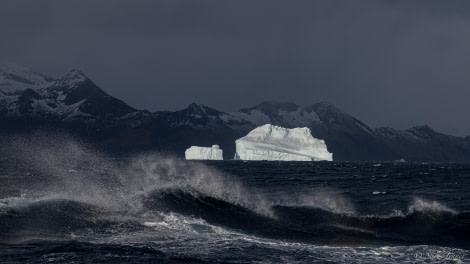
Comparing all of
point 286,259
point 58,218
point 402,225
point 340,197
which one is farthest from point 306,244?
point 340,197

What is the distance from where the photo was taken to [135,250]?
25625 millimetres

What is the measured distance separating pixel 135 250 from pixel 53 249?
3792mm

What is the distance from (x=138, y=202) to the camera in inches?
1742

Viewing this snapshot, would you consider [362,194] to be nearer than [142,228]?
No

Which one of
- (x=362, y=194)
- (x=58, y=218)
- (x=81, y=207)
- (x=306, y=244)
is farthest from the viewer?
(x=362, y=194)

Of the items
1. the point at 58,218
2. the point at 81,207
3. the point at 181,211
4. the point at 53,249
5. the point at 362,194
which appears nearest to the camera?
the point at 53,249

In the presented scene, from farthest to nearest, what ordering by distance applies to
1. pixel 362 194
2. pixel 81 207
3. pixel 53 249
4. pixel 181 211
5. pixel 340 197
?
pixel 362 194, pixel 340 197, pixel 181 211, pixel 81 207, pixel 53 249

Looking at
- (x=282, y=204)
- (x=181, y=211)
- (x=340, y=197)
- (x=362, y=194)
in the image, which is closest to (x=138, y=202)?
(x=181, y=211)

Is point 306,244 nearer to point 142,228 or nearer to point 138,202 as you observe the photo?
point 142,228

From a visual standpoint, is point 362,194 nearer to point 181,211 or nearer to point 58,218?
point 181,211

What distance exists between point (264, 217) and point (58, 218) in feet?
51.7

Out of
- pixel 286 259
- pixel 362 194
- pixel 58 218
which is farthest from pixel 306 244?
pixel 362 194

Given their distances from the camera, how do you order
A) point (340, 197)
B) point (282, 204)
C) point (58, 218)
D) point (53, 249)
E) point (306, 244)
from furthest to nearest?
point (340, 197), point (282, 204), point (58, 218), point (306, 244), point (53, 249)

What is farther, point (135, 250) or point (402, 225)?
point (402, 225)
